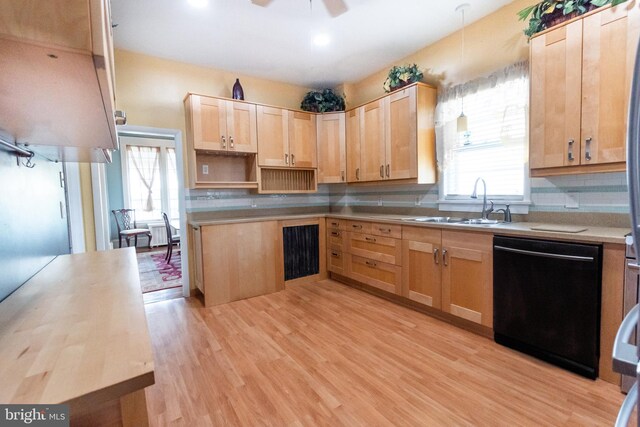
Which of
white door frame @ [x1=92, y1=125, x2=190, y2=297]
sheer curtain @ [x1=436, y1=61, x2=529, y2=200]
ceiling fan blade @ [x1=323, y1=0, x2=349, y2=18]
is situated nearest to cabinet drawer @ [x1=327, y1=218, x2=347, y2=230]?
sheer curtain @ [x1=436, y1=61, x2=529, y2=200]

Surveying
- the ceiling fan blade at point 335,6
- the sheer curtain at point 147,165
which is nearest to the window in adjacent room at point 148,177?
the sheer curtain at point 147,165

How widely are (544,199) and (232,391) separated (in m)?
2.79

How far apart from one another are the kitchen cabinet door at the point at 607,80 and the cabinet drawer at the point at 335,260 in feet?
8.56

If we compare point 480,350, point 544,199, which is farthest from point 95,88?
point 544,199

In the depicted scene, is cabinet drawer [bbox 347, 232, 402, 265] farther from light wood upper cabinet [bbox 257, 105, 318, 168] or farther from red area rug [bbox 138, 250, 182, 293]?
red area rug [bbox 138, 250, 182, 293]

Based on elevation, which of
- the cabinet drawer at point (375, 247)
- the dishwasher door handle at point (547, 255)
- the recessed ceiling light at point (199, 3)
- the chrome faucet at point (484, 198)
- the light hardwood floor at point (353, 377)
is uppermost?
the recessed ceiling light at point (199, 3)

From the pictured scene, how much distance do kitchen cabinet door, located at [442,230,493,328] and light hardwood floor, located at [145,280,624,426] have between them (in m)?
0.22

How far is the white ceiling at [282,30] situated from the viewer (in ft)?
8.28

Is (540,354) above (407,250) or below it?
below

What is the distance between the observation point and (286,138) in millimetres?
3934

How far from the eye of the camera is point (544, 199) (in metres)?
2.46

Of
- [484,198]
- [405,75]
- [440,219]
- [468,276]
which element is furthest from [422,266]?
[405,75]

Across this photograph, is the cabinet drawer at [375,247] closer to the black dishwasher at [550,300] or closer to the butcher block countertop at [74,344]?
the black dishwasher at [550,300]

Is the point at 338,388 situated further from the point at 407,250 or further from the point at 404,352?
the point at 407,250
